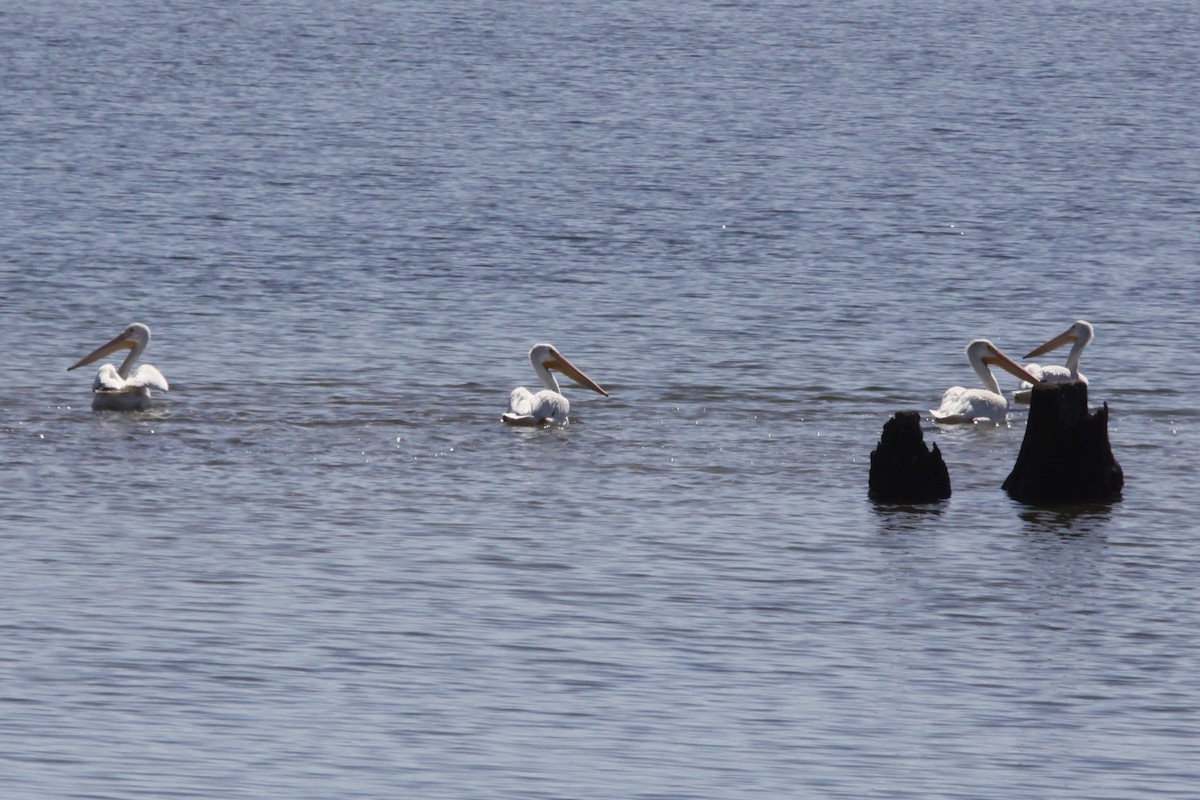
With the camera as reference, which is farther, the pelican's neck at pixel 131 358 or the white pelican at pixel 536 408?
the pelican's neck at pixel 131 358

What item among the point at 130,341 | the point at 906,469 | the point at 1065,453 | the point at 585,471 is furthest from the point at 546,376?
the point at 1065,453

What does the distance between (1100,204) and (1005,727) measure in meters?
23.4

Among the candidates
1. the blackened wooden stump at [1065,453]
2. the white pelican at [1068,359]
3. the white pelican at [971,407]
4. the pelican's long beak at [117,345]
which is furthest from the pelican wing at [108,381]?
the white pelican at [1068,359]

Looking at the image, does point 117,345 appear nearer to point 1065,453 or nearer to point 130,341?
point 130,341

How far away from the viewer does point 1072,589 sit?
1191 centimetres

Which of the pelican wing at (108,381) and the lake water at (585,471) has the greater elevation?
the pelican wing at (108,381)

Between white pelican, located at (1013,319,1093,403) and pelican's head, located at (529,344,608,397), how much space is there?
132 inches

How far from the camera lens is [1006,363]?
18.4m

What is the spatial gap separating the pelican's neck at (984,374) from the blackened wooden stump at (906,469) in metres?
3.76

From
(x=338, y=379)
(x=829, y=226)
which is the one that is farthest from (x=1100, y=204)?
(x=338, y=379)

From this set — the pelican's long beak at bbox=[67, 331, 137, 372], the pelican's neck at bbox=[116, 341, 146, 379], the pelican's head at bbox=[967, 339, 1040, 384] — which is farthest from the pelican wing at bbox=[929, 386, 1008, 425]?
the pelican's long beak at bbox=[67, 331, 137, 372]

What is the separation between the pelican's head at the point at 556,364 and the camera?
18.0 metres

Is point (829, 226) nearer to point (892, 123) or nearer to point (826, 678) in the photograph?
point (892, 123)

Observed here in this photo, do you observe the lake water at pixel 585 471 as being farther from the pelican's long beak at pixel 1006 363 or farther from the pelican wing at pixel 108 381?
the pelican's long beak at pixel 1006 363
